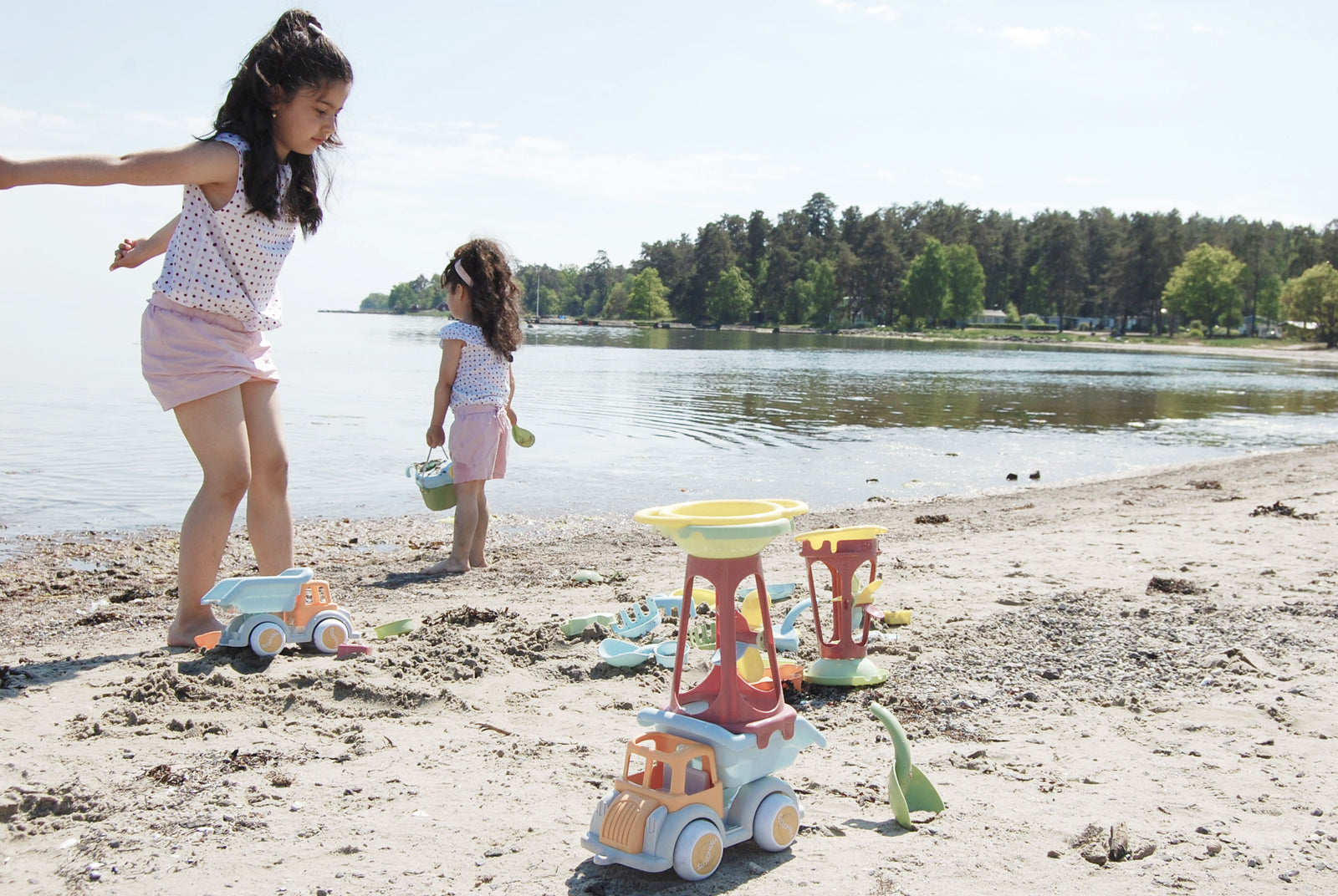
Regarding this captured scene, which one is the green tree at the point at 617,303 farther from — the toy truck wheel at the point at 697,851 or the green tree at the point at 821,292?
the toy truck wheel at the point at 697,851

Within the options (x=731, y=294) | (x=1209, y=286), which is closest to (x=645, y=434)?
(x=1209, y=286)

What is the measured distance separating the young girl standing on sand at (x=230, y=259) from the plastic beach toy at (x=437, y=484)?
2.28m

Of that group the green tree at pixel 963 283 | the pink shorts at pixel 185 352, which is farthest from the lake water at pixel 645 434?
the green tree at pixel 963 283

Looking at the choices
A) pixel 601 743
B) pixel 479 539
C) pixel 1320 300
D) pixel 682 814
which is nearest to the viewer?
pixel 682 814

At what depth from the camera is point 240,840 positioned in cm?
230

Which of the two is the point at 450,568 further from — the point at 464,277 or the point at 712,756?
the point at 712,756

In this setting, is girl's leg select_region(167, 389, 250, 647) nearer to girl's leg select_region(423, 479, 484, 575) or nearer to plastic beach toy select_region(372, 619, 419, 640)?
plastic beach toy select_region(372, 619, 419, 640)

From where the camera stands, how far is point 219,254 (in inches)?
139

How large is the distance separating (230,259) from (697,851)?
2.68 metres

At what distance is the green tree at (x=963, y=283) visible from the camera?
11262 cm

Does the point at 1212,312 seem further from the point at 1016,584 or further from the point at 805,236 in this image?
the point at 1016,584

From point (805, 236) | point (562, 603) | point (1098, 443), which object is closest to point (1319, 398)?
point (1098, 443)

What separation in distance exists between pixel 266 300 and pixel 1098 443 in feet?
47.9

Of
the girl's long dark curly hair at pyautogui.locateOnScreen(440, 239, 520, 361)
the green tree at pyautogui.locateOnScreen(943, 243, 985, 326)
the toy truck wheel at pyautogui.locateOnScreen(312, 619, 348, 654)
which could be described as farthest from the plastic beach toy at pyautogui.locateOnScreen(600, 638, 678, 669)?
the green tree at pyautogui.locateOnScreen(943, 243, 985, 326)
